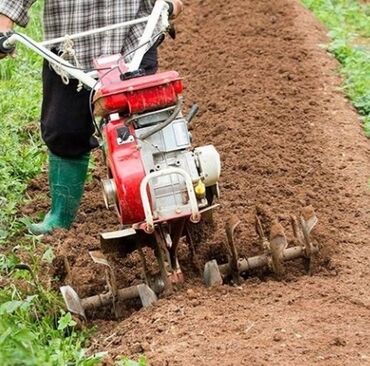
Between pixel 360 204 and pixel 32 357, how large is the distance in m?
2.72

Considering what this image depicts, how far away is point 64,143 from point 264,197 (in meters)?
1.17

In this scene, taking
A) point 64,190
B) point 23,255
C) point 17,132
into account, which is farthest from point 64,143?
point 17,132

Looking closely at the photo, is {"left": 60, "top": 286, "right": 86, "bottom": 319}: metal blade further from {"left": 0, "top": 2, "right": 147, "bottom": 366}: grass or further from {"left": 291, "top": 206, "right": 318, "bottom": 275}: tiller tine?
{"left": 291, "top": 206, "right": 318, "bottom": 275}: tiller tine

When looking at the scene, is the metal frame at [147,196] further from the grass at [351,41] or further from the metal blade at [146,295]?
the grass at [351,41]

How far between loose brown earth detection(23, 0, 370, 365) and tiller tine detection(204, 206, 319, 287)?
0.27 ft

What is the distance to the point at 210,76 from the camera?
865 centimetres

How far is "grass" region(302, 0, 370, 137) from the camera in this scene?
8.15 meters

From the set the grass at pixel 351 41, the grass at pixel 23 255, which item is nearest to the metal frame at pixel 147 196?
the grass at pixel 23 255

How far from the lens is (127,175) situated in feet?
15.2

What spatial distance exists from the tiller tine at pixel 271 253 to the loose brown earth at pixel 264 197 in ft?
0.27

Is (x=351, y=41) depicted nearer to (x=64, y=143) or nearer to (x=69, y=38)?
(x=64, y=143)

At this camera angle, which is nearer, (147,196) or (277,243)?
(147,196)

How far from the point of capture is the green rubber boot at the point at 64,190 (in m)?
5.93

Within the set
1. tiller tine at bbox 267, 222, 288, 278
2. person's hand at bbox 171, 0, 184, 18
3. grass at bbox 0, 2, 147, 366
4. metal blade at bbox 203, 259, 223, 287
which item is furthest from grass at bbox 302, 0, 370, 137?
metal blade at bbox 203, 259, 223, 287
